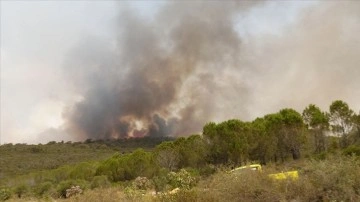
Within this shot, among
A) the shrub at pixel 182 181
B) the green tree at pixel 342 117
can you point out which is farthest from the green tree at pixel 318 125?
the shrub at pixel 182 181

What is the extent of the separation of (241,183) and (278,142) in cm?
4746

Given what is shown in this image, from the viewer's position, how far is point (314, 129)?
60781 millimetres

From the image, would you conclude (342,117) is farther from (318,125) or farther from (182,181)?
(182,181)

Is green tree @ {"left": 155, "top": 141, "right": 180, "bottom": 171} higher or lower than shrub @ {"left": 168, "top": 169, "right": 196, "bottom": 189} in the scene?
higher

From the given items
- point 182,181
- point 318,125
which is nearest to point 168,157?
point 318,125

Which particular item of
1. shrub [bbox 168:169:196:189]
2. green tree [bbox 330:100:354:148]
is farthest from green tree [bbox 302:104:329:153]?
shrub [bbox 168:169:196:189]

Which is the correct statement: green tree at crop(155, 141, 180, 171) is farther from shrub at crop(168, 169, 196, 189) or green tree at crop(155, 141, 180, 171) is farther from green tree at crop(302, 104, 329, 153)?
shrub at crop(168, 169, 196, 189)

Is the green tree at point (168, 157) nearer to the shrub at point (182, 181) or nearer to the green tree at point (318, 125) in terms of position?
the green tree at point (318, 125)

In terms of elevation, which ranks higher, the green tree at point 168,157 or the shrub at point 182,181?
the green tree at point 168,157

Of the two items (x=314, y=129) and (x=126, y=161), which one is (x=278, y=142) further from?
(x=126, y=161)

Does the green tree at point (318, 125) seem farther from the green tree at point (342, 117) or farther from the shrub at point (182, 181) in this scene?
the shrub at point (182, 181)

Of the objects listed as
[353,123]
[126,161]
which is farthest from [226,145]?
[353,123]

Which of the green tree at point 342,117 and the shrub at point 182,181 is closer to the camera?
the shrub at point 182,181

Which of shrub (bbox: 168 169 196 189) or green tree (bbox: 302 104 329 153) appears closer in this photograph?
shrub (bbox: 168 169 196 189)
